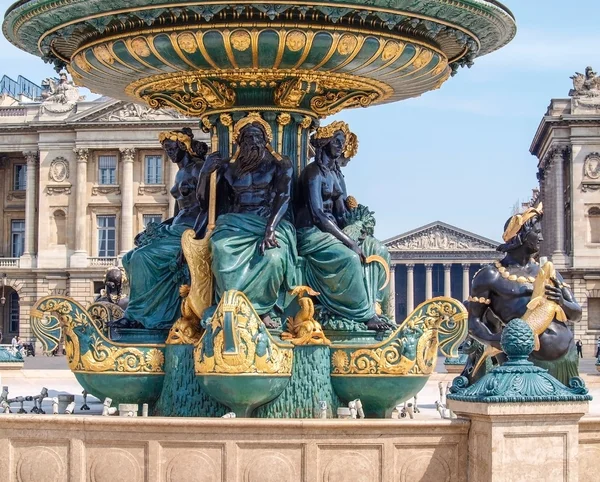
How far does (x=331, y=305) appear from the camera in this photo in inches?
335

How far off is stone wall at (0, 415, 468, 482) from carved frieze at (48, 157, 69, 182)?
67.4m

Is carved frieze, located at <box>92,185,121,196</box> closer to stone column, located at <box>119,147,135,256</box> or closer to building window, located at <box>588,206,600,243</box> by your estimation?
stone column, located at <box>119,147,135,256</box>

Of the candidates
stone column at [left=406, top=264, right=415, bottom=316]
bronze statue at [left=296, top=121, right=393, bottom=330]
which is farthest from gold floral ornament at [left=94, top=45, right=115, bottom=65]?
stone column at [left=406, top=264, right=415, bottom=316]

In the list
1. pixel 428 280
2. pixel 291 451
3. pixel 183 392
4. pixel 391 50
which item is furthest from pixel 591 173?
pixel 291 451

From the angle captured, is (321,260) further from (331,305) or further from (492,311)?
(492,311)

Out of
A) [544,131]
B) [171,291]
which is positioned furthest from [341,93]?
[544,131]

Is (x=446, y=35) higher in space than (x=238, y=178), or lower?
higher

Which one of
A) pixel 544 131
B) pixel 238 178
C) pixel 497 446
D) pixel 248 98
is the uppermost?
pixel 544 131

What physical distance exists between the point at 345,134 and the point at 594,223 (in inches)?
2639

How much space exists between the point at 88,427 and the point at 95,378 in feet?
6.42

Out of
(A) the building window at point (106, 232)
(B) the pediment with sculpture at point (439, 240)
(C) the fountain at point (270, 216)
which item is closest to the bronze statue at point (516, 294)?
(C) the fountain at point (270, 216)

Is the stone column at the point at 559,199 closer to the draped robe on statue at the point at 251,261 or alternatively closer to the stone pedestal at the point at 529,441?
the draped robe on statue at the point at 251,261

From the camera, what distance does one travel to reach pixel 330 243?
855 cm

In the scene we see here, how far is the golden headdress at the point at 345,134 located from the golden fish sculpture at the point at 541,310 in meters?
1.85
